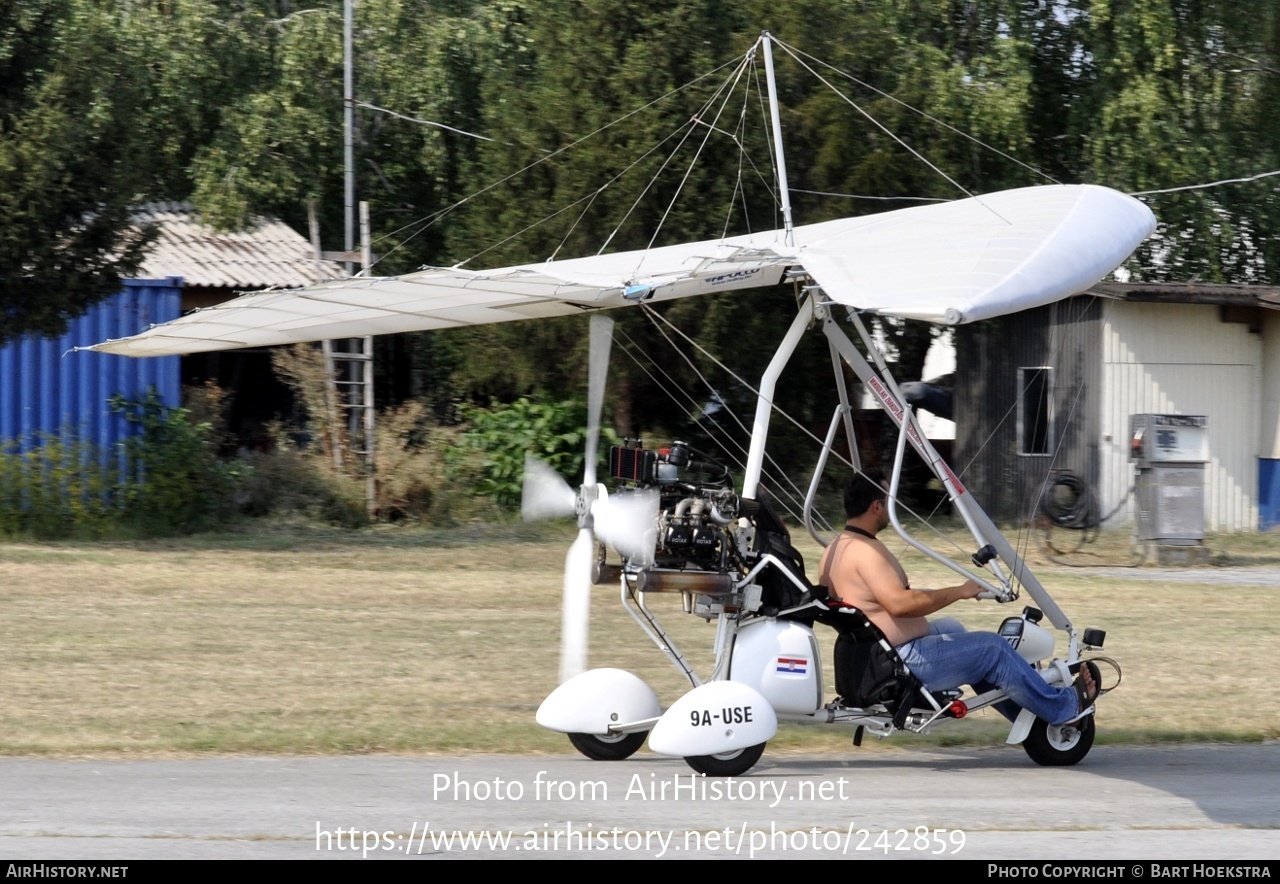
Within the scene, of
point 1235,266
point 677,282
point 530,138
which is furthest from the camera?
point 1235,266

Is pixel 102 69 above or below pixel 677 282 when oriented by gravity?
above

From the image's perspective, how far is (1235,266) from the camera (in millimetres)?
27734

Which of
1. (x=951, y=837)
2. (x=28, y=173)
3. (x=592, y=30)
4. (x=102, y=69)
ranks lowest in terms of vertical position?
(x=951, y=837)

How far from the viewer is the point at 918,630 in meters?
8.05

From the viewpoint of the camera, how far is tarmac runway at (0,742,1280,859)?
6.25 m

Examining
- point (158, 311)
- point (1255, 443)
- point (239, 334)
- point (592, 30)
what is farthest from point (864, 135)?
point (239, 334)

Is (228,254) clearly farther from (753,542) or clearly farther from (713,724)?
(713,724)

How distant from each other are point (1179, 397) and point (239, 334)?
16812 mm

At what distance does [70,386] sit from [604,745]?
48.0 feet

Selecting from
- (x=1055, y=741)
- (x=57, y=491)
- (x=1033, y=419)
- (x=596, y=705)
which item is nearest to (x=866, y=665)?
(x=1055, y=741)

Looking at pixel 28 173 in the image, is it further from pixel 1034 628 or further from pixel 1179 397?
pixel 1179 397

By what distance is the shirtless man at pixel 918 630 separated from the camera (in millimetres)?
7898

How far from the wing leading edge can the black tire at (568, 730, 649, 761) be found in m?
2.33

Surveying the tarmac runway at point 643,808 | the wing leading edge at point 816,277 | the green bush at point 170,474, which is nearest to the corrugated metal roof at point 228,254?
the green bush at point 170,474
